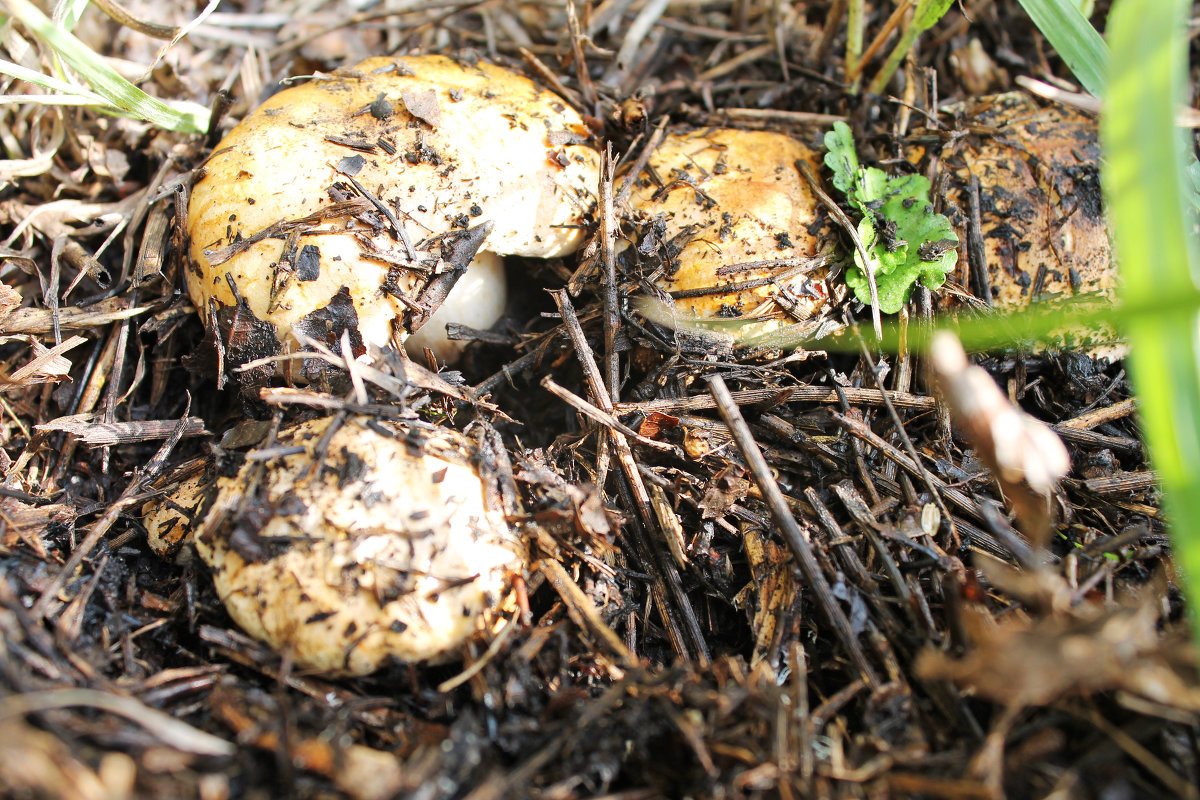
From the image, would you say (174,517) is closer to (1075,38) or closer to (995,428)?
(995,428)

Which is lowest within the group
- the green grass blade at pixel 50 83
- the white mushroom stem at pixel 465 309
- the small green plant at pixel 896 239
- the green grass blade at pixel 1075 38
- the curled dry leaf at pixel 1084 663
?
the curled dry leaf at pixel 1084 663

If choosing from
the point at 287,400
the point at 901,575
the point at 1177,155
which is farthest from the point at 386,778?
the point at 1177,155

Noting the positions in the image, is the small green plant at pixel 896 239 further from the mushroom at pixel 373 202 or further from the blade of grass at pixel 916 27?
the mushroom at pixel 373 202

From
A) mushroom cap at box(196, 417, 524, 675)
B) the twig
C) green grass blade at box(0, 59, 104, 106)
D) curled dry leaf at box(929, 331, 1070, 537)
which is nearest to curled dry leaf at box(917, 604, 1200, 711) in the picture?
curled dry leaf at box(929, 331, 1070, 537)

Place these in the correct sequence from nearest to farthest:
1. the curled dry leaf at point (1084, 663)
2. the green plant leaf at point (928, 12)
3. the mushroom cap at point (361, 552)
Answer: the curled dry leaf at point (1084, 663) → the mushroom cap at point (361, 552) → the green plant leaf at point (928, 12)

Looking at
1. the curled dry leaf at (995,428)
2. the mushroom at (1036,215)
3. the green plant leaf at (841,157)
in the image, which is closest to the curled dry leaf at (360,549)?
the curled dry leaf at (995,428)
